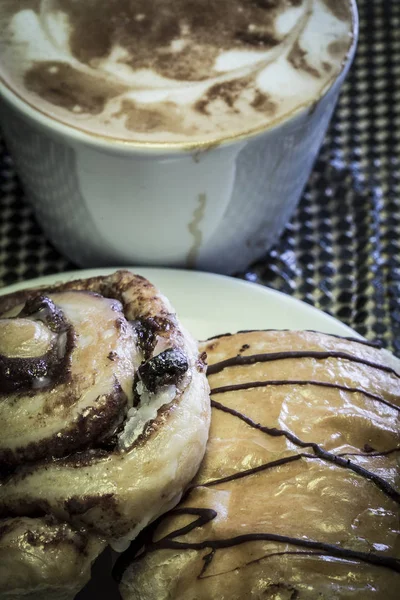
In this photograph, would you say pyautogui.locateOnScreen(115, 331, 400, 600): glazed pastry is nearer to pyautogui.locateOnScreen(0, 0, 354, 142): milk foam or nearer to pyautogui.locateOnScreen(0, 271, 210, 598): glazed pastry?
pyautogui.locateOnScreen(0, 271, 210, 598): glazed pastry

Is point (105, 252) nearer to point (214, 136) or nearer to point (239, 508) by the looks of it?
point (214, 136)

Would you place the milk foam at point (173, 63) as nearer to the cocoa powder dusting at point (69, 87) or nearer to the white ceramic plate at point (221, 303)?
the cocoa powder dusting at point (69, 87)

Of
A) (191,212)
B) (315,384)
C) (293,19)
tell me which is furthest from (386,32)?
(315,384)

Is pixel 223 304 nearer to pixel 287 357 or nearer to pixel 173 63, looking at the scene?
pixel 287 357

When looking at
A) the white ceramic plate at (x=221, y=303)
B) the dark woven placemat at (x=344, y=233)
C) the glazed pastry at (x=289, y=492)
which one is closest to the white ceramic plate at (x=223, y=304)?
the white ceramic plate at (x=221, y=303)

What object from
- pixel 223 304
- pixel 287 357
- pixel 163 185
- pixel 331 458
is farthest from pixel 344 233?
pixel 331 458

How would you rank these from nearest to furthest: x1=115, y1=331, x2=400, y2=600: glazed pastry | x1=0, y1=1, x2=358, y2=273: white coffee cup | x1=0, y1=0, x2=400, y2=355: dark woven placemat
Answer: x1=115, y1=331, x2=400, y2=600: glazed pastry, x1=0, y1=1, x2=358, y2=273: white coffee cup, x1=0, y1=0, x2=400, y2=355: dark woven placemat

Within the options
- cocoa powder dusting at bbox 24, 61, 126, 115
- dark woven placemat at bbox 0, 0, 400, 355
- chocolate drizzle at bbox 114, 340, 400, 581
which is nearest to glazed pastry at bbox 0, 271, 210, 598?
chocolate drizzle at bbox 114, 340, 400, 581
